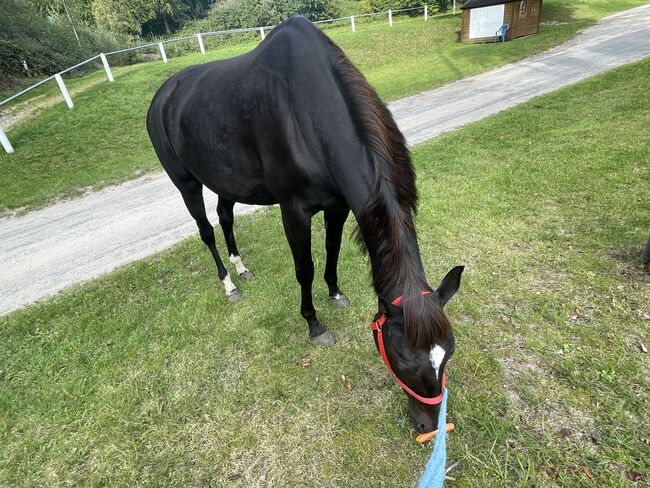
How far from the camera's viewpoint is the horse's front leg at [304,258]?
2.84 metres

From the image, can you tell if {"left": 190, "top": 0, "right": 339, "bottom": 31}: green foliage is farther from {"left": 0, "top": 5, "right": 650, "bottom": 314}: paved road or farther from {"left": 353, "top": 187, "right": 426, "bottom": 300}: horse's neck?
{"left": 353, "top": 187, "right": 426, "bottom": 300}: horse's neck

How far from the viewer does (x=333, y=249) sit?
11.5ft

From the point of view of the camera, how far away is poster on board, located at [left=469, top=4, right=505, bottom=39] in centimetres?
1922

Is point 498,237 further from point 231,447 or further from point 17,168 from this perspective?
point 17,168

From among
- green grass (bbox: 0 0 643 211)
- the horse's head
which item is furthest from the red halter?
green grass (bbox: 0 0 643 211)

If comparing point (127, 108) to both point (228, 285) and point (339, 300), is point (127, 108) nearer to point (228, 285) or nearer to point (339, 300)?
point (228, 285)

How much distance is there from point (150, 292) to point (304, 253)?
→ 237cm

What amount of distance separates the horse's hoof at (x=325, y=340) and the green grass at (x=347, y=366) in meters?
0.14

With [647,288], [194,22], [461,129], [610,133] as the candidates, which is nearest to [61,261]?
[647,288]

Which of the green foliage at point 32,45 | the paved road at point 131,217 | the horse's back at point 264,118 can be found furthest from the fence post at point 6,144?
the horse's back at point 264,118

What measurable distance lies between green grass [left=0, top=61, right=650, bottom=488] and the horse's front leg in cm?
18

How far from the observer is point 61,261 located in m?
5.37

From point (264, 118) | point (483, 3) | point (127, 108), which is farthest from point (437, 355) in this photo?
point (483, 3)

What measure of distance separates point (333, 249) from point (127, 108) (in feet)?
37.2
